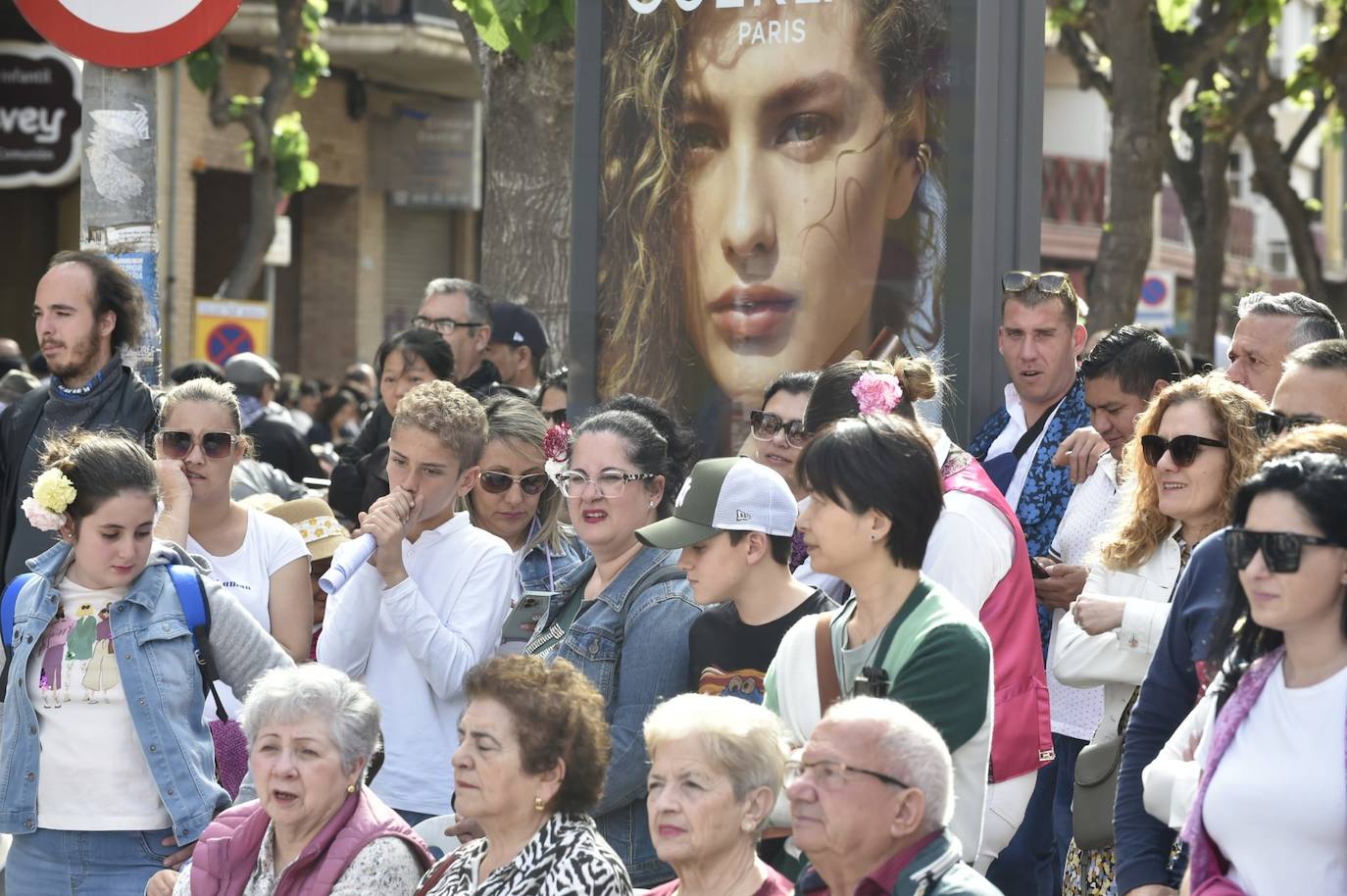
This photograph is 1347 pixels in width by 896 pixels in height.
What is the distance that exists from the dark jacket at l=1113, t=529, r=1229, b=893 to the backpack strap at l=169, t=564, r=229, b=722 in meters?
2.41

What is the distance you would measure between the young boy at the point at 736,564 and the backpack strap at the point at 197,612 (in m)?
1.22

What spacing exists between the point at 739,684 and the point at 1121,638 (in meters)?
0.97

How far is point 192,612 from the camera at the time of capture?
5.34 m

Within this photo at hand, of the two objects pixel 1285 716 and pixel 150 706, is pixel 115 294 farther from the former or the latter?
pixel 1285 716

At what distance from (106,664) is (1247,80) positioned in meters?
15.4

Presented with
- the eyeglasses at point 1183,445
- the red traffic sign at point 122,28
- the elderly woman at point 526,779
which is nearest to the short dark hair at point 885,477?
the elderly woman at point 526,779

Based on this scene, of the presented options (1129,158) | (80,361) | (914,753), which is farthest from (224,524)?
(1129,158)

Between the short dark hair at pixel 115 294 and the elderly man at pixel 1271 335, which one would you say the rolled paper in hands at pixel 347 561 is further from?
the elderly man at pixel 1271 335

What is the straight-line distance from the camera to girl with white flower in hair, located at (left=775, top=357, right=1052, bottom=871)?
493 cm

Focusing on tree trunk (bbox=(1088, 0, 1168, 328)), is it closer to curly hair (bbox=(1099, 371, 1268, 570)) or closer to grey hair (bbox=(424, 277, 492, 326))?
grey hair (bbox=(424, 277, 492, 326))

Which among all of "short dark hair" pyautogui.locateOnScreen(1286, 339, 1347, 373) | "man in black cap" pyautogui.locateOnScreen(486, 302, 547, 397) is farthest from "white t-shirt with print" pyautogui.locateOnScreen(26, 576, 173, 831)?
"man in black cap" pyautogui.locateOnScreen(486, 302, 547, 397)

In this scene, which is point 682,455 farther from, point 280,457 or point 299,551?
point 280,457

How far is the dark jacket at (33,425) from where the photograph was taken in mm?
6367

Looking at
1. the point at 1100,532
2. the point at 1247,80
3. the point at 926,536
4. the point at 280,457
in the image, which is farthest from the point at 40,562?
the point at 1247,80
